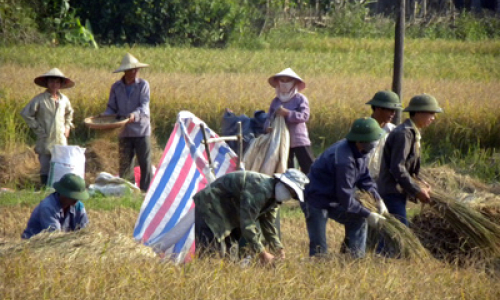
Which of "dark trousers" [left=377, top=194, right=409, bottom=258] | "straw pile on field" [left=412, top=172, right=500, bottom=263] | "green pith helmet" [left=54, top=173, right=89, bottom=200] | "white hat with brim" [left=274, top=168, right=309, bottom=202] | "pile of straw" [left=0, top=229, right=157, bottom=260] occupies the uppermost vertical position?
"white hat with brim" [left=274, top=168, right=309, bottom=202]

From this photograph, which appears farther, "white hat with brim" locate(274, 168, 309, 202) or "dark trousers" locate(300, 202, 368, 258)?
"dark trousers" locate(300, 202, 368, 258)

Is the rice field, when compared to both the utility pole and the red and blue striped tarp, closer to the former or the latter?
the red and blue striped tarp

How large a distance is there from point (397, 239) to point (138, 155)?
4102mm

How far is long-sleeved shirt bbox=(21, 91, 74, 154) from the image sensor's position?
8859mm

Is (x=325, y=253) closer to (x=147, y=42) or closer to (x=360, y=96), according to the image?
(x=360, y=96)

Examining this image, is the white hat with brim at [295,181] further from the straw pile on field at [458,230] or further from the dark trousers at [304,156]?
the dark trousers at [304,156]

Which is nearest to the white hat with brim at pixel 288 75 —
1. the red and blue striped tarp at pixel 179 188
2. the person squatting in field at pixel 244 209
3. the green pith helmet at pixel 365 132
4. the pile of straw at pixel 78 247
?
the red and blue striped tarp at pixel 179 188

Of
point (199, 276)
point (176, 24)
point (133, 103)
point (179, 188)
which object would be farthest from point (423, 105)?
point (176, 24)

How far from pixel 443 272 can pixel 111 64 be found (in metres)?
12.0

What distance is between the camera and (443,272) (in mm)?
5539

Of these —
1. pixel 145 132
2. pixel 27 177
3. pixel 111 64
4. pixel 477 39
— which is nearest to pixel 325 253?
pixel 145 132

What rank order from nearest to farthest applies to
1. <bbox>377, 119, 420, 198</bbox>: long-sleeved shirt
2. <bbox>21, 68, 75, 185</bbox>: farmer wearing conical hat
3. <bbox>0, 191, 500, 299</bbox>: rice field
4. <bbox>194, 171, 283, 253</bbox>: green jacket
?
<bbox>0, 191, 500, 299</bbox>: rice field < <bbox>194, 171, 283, 253</bbox>: green jacket < <bbox>377, 119, 420, 198</bbox>: long-sleeved shirt < <bbox>21, 68, 75, 185</bbox>: farmer wearing conical hat

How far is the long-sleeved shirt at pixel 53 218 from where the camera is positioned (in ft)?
18.9

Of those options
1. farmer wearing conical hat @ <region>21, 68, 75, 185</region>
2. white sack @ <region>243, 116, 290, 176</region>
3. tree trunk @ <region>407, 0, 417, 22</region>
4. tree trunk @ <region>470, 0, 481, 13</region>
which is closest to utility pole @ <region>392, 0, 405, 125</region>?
white sack @ <region>243, 116, 290, 176</region>
